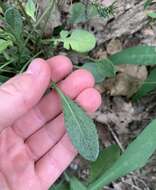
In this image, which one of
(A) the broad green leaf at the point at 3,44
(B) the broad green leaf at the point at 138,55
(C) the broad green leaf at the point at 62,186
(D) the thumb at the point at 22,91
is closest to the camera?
(D) the thumb at the point at 22,91

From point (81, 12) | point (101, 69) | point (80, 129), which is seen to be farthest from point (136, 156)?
point (81, 12)

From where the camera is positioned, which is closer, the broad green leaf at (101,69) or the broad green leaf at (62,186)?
the broad green leaf at (101,69)

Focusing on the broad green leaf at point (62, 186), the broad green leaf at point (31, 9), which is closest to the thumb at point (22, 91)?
the broad green leaf at point (31, 9)

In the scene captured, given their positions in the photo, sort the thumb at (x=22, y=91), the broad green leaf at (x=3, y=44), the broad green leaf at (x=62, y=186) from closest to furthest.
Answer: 1. the thumb at (x=22, y=91)
2. the broad green leaf at (x=3, y=44)
3. the broad green leaf at (x=62, y=186)

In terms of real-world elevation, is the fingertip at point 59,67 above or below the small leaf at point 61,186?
above

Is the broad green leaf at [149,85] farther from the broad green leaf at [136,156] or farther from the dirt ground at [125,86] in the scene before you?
the broad green leaf at [136,156]

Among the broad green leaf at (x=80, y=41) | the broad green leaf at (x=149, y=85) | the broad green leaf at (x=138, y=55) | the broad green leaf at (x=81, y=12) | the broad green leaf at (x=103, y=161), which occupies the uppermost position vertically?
the broad green leaf at (x=81, y=12)

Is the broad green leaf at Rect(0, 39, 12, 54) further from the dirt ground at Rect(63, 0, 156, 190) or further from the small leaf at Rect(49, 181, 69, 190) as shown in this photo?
the small leaf at Rect(49, 181, 69, 190)
